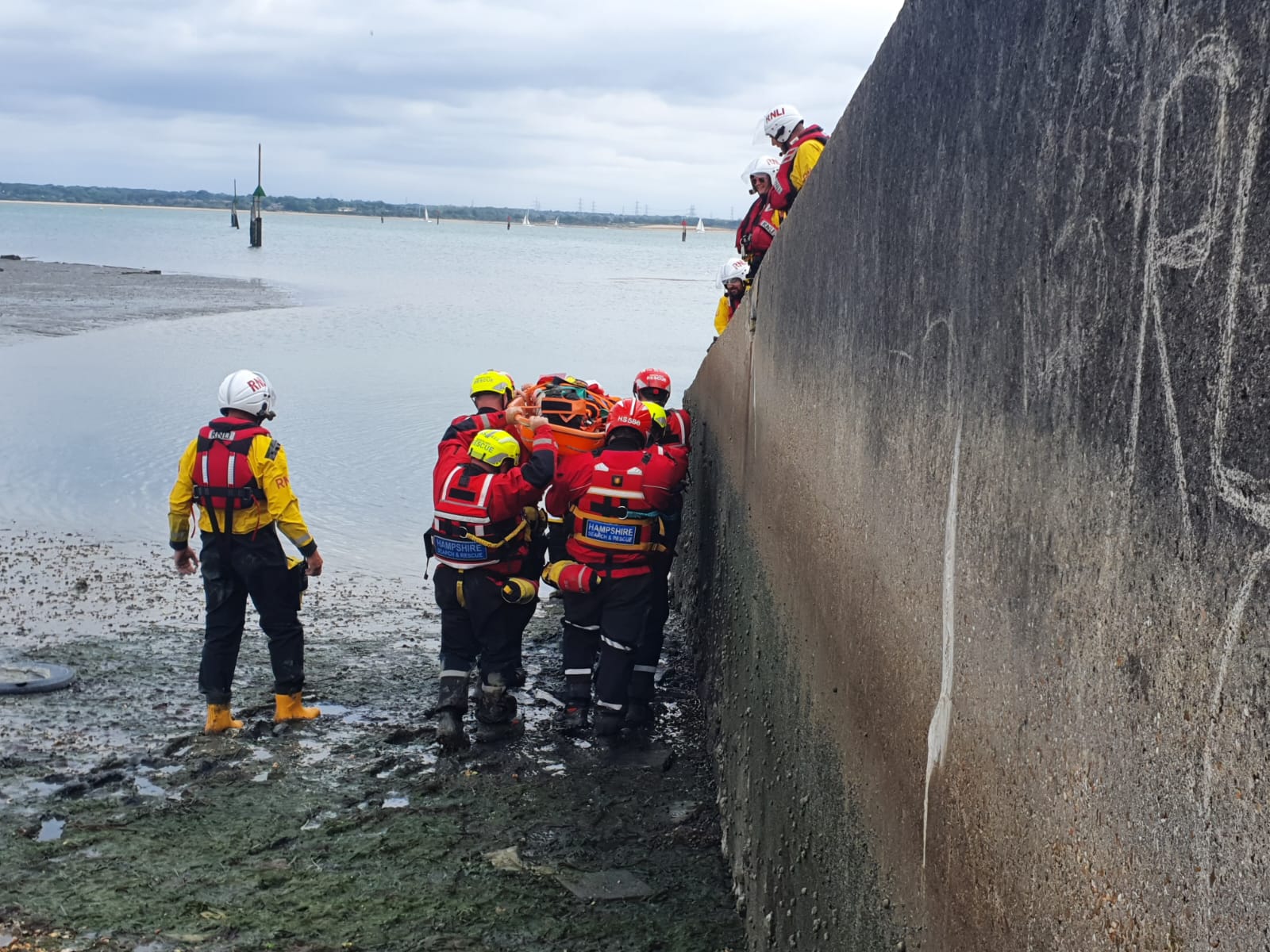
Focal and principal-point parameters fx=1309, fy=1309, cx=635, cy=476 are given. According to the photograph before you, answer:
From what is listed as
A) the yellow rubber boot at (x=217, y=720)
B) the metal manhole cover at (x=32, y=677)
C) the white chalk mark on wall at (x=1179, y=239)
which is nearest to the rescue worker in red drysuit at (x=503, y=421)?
the yellow rubber boot at (x=217, y=720)

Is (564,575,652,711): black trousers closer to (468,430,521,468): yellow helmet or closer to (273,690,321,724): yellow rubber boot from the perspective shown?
(468,430,521,468): yellow helmet

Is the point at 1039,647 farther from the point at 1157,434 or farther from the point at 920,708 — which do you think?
the point at 920,708

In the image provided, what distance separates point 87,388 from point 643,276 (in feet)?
172

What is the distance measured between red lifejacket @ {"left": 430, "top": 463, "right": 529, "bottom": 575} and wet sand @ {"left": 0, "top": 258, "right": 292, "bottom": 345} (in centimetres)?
2162

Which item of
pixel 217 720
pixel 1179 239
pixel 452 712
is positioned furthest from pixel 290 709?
pixel 1179 239

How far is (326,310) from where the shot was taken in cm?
3938

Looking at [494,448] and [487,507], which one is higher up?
[494,448]

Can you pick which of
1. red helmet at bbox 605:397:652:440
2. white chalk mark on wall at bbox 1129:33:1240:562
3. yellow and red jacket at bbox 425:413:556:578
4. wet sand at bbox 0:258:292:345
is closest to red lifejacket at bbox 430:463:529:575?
yellow and red jacket at bbox 425:413:556:578

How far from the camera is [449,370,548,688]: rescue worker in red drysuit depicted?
26.7 ft

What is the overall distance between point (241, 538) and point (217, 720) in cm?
107

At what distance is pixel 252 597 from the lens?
7.84 meters

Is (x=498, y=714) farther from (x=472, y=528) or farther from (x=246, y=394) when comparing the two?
(x=246, y=394)

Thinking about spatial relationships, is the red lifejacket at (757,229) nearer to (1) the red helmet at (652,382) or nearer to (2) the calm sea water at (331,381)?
(1) the red helmet at (652,382)

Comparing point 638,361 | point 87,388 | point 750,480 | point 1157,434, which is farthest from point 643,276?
point 1157,434
